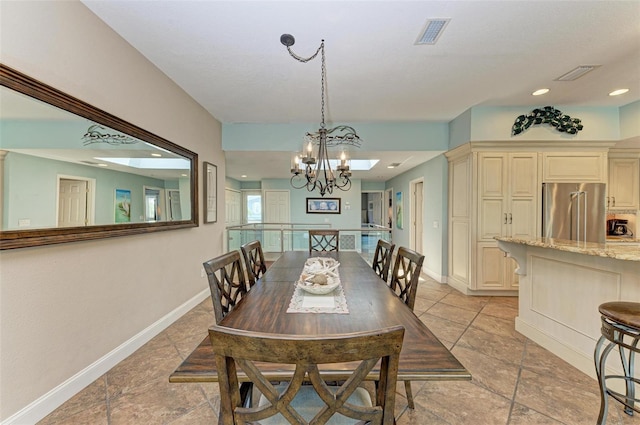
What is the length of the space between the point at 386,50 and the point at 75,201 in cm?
263

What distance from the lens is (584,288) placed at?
209 centimetres

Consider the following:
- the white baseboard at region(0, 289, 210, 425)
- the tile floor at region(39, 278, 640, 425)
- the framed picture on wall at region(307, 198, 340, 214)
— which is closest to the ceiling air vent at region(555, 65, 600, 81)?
the tile floor at region(39, 278, 640, 425)

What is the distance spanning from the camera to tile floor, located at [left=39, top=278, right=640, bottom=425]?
5.29ft

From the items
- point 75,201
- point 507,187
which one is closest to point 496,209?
point 507,187

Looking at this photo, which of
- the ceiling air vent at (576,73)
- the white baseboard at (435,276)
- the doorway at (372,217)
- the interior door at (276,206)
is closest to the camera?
the ceiling air vent at (576,73)

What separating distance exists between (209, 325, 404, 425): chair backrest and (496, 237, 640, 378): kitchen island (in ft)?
6.11

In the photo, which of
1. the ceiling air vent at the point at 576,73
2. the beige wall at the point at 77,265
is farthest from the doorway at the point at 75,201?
the ceiling air vent at the point at 576,73

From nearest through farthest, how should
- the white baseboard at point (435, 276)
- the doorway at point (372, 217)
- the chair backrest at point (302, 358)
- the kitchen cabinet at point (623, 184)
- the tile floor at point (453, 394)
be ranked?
the chair backrest at point (302, 358) → the tile floor at point (453, 394) → the kitchen cabinet at point (623, 184) → the white baseboard at point (435, 276) → the doorway at point (372, 217)

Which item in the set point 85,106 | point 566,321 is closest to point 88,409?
point 85,106

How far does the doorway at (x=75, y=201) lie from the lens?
1.69m

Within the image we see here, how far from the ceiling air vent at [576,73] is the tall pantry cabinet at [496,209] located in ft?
3.50

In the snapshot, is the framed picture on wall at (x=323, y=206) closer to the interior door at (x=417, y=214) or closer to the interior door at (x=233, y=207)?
the interior door at (x=233, y=207)

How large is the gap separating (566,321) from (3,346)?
12.6ft

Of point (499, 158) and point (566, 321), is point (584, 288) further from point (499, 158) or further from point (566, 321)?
point (499, 158)
